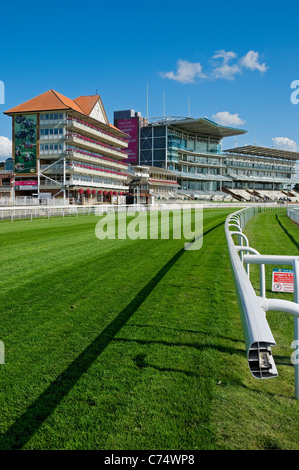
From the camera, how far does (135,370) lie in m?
3.49

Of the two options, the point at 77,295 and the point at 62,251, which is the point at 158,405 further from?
the point at 62,251

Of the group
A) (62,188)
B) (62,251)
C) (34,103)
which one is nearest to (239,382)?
(62,251)

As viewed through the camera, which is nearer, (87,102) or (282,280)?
(282,280)

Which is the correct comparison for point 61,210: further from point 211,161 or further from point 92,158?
point 211,161

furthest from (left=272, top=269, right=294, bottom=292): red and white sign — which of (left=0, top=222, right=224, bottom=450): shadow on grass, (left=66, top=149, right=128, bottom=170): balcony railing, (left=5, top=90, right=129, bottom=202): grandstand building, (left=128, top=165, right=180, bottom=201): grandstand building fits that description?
(left=128, top=165, right=180, bottom=201): grandstand building

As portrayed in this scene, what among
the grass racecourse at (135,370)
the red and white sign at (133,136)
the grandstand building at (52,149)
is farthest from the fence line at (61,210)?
the red and white sign at (133,136)

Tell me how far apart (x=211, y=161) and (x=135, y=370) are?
119077 millimetres

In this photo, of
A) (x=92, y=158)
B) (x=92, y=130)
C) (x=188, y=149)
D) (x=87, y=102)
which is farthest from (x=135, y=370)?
(x=188, y=149)

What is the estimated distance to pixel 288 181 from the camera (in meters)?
137

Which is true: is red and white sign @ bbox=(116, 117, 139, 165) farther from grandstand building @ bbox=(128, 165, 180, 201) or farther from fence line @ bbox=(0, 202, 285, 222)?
fence line @ bbox=(0, 202, 285, 222)

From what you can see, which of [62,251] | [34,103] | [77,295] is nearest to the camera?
[77,295]

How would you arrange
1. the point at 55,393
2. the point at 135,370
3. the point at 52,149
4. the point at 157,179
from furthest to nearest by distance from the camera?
1. the point at 157,179
2. the point at 52,149
3. the point at 135,370
4. the point at 55,393

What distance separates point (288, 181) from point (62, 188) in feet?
340
